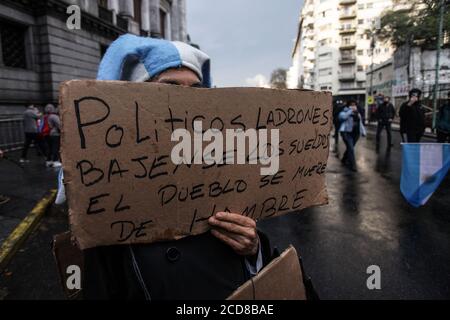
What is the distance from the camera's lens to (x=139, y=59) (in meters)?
1.19

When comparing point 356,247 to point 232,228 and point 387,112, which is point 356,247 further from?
point 387,112

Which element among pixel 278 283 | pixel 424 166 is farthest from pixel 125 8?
pixel 278 283

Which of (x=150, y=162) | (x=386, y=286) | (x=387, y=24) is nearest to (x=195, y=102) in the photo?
(x=150, y=162)

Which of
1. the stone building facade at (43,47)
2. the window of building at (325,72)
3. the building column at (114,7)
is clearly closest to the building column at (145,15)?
the building column at (114,7)

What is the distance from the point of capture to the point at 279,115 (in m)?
1.36

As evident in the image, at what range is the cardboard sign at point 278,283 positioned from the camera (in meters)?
1.10

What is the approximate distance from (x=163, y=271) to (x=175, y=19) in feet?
121

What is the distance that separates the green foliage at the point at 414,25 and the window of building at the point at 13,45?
23.7 meters

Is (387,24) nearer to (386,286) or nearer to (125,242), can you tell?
(386,286)

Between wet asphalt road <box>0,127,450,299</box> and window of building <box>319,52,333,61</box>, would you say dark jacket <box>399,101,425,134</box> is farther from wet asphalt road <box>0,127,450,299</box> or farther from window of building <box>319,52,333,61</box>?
window of building <box>319,52,333,61</box>

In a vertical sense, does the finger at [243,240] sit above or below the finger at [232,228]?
below

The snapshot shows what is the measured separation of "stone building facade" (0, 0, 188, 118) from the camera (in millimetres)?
13391
